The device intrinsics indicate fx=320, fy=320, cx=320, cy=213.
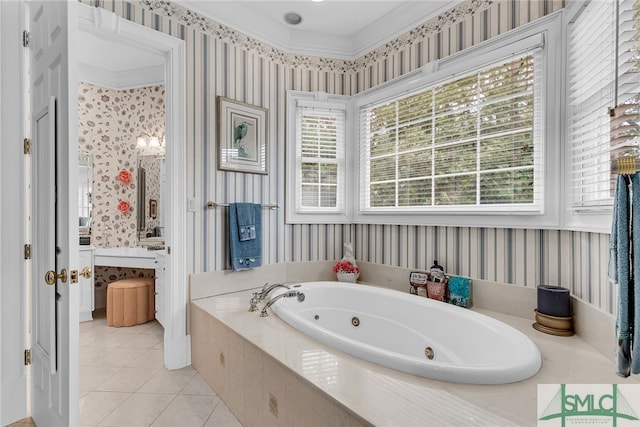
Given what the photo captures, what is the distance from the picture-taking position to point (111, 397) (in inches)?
75.4

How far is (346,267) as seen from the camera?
2824 mm

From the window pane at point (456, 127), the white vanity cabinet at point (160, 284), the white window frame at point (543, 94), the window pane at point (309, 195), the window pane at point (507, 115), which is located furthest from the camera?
the window pane at point (309, 195)

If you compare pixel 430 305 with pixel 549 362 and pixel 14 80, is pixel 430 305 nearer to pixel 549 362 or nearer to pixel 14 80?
pixel 549 362

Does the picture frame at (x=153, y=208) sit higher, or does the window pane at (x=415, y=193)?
the window pane at (x=415, y=193)

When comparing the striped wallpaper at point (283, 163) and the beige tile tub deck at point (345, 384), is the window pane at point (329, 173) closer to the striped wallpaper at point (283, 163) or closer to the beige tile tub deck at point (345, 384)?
the striped wallpaper at point (283, 163)

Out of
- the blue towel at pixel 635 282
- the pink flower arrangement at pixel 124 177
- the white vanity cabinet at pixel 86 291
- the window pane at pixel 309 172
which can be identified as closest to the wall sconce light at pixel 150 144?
the pink flower arrangement at pixel 124 177

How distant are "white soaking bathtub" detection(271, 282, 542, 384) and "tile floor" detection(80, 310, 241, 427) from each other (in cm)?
68

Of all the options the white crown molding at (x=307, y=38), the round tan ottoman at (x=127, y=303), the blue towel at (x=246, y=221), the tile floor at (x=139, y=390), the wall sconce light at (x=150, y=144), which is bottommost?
the tile floor at (x=139, y=390)

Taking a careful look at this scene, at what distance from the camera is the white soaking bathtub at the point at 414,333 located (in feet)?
3.89

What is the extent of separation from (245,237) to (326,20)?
1.93 meters

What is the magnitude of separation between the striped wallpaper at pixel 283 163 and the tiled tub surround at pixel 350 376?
0.20 m

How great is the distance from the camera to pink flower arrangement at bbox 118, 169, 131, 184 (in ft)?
12.0

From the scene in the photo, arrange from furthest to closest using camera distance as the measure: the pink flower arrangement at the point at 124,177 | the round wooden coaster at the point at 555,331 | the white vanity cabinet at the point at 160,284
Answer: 1. the pink flower arrangement at the point at 124,177
2. the white vanity cabinet at the point at 160,284
3. the round wooden coaster at the point at 555,331

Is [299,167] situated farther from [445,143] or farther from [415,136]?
[445,143]
